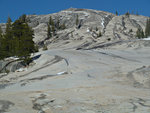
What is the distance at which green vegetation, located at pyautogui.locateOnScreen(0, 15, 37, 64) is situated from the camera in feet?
97.6

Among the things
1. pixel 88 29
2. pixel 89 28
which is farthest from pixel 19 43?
pixel 89 28

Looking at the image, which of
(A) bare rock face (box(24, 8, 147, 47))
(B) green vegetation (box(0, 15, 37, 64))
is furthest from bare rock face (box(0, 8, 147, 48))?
(B) green vegetation (box(0, 15, 37, 64))

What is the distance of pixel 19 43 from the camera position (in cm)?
3133

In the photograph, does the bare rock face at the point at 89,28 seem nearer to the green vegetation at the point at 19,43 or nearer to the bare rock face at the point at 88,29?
the bare rock face at the point at 88,29

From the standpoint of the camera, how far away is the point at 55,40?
8331cm

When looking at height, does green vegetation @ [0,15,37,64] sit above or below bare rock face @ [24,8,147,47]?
below

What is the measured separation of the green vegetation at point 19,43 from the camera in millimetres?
29750

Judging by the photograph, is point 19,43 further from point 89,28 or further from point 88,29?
point 89,28

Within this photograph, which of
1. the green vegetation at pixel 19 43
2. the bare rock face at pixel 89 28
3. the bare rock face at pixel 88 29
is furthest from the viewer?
the bare rock face at pixel 89 28

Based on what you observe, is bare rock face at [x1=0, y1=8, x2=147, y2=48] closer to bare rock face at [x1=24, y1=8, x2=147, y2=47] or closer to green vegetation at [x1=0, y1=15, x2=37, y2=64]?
bare rock face at [x1=24, y1=8, x2=147, y2=47]

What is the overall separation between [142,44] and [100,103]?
142ft

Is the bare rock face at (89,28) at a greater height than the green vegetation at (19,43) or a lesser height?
greater

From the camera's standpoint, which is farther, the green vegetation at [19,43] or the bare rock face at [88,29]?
the bare rock face at [88,29]

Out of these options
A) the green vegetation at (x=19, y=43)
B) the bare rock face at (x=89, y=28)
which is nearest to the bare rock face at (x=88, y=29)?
the bare rock face at (x=89, y=28)
